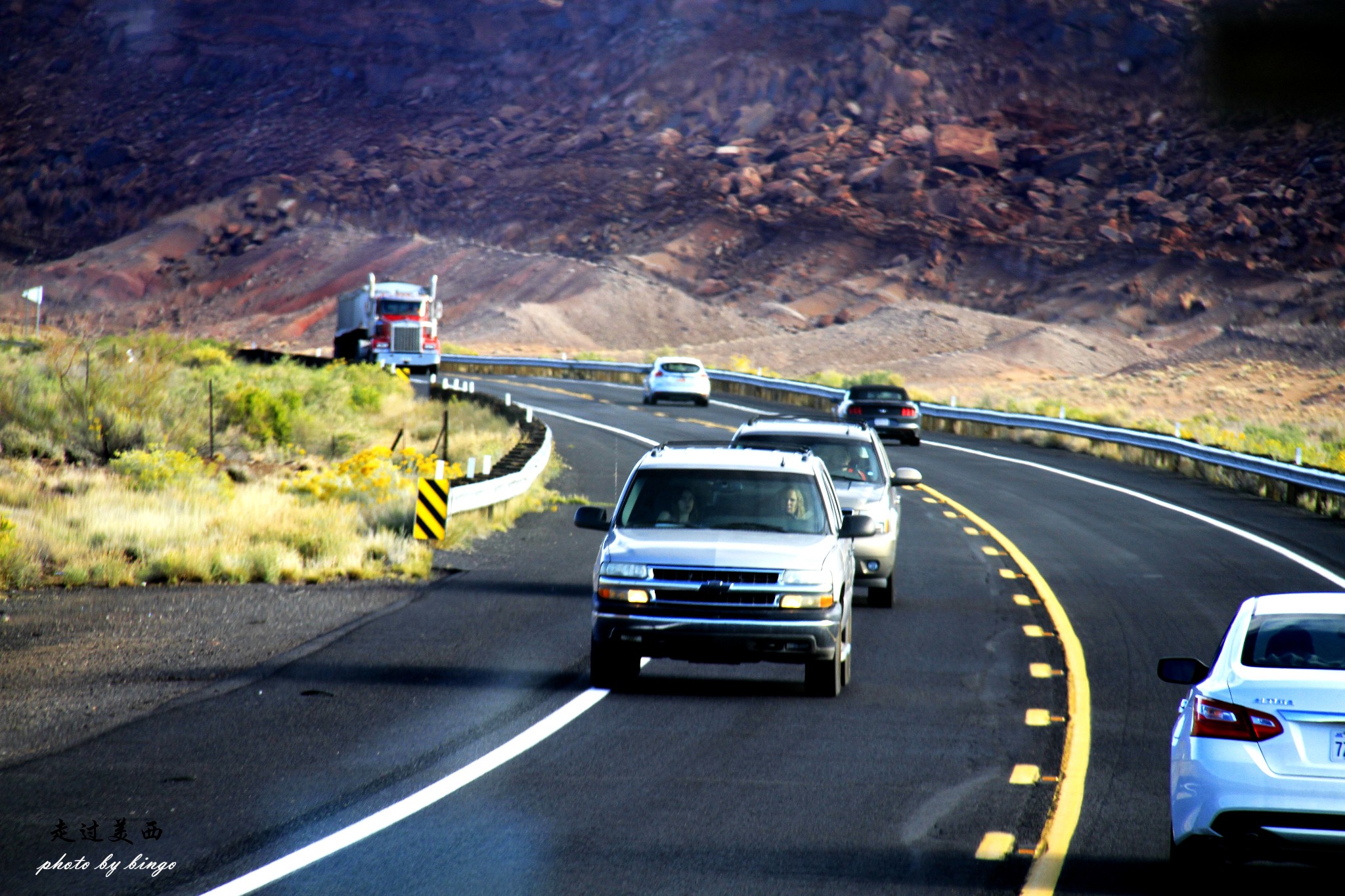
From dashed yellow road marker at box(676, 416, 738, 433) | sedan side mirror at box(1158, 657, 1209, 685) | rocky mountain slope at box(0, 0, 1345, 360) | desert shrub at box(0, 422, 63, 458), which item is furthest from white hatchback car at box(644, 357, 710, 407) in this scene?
rocky mountain slope at box(0, 0, 1345, 360)

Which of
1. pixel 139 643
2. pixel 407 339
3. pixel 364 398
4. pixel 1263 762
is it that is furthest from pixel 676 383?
pixel 1263 762

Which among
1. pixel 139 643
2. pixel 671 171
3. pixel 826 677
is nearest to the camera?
pixel 826 677

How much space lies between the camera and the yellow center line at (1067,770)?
721 centimetres

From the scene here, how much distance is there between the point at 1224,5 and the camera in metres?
121

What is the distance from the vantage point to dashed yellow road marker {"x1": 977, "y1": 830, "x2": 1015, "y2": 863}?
7.44 meters

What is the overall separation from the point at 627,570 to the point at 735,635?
85cm

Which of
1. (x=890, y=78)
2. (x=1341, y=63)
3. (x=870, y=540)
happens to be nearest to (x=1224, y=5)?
(x=1341, y=63)

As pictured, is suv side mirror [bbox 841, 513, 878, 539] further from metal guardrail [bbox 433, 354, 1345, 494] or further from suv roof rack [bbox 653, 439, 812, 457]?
metal guardrail [bbox 433, 354, 1345, 494]

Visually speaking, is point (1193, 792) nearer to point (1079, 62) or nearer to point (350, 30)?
point (1079, 62)

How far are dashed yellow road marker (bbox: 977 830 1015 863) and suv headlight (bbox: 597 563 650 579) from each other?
359cm

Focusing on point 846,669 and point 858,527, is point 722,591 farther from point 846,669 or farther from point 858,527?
point 846,669

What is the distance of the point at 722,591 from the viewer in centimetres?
1077

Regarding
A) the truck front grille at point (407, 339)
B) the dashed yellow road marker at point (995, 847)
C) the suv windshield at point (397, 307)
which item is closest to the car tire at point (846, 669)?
the dashed yellow road marker at point (995, 847)

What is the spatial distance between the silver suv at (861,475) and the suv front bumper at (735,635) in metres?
4.10
